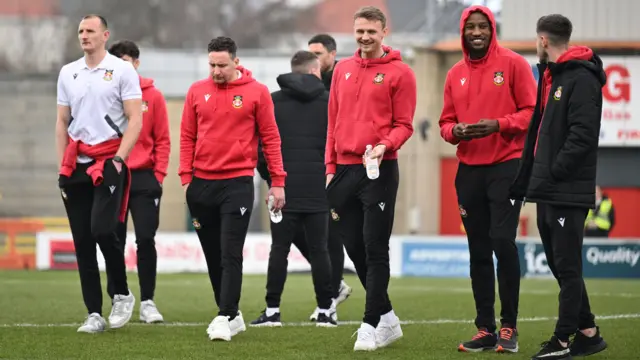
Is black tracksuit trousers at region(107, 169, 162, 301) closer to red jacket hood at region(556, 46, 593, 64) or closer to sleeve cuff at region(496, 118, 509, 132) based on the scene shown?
sleeve cuff at region(496, 118, 509, 132)

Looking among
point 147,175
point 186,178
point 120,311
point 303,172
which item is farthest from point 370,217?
point 147,175

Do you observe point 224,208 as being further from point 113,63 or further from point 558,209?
point 558,209

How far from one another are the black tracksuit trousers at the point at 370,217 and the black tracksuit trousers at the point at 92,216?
1656mm

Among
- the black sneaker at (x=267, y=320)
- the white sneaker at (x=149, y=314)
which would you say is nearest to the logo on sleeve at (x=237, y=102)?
the black sneaker at (x=267, y=320)

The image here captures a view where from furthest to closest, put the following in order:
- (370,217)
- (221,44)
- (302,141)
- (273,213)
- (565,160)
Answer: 1. (302,141)
2. (273,213)
3. (221,44)
4. (370,217)
5. (565,160)

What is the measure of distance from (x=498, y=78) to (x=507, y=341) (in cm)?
179

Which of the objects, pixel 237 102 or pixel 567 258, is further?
pixel 237 102

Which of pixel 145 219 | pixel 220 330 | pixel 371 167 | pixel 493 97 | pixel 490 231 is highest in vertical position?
pixel 493 97

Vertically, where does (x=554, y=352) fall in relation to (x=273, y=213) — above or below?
below

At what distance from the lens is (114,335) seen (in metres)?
9.70

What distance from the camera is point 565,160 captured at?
809cm

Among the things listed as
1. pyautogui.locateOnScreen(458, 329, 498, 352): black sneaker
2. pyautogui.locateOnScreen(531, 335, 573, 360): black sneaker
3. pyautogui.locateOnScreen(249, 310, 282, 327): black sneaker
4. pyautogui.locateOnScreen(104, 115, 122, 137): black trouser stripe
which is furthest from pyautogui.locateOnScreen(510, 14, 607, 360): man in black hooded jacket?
pyautogui.locateOnScreen(104, 115, 122, 137): black trouser stripe

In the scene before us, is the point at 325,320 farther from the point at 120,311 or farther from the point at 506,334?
the point at 506,334

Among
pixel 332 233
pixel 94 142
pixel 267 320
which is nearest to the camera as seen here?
pixel 94 142
